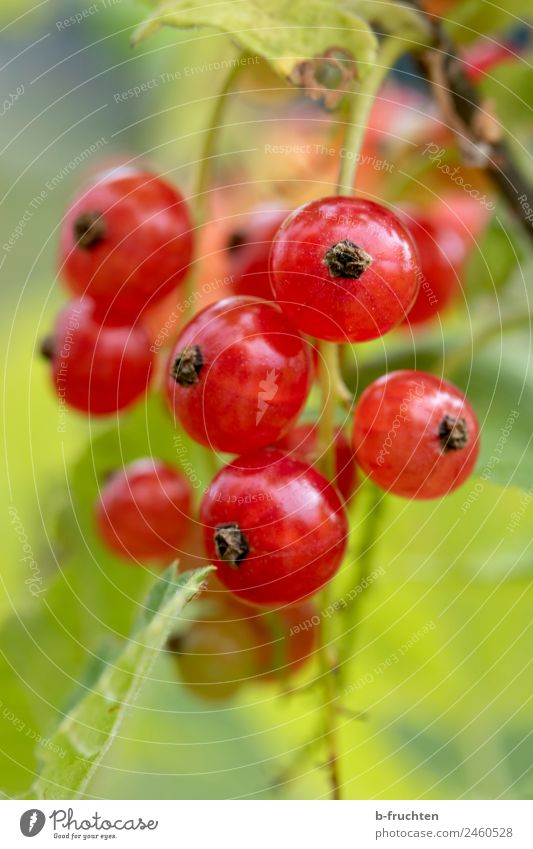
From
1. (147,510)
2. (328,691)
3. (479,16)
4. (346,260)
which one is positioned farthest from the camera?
(479,16)

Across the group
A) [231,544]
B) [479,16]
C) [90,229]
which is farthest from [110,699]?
[479,16]

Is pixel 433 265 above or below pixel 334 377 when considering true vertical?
above

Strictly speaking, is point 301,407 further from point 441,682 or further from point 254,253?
point 441,682

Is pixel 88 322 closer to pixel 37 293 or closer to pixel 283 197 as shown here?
pixel 283 197

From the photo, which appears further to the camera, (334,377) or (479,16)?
(479,16)

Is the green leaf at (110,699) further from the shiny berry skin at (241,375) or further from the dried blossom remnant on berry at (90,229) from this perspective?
the dried blossom remnant on berry at (90,229)
